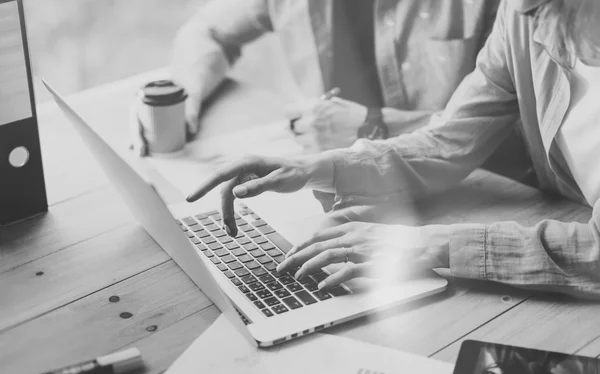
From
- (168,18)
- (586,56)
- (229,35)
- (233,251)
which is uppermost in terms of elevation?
(586,56)

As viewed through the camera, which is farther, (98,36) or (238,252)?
(98,36)

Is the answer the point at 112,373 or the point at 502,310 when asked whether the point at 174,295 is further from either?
the point at 502,310

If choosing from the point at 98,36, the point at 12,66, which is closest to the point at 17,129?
the point at 12,66

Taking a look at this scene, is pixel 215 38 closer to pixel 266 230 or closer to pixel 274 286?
pixel 266 230

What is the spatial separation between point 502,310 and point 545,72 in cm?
37

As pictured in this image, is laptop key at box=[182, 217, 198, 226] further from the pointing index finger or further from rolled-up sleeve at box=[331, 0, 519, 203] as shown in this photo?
rolled-up sleeve at box=[331, 0, 519, 203]

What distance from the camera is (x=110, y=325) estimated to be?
885 mm

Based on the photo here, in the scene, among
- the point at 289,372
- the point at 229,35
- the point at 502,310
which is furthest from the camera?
the point at 229,35

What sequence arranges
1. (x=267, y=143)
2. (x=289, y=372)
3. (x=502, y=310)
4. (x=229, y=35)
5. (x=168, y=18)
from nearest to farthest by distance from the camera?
(x=289, y=372)
(x=502, y=310)
(x=267, y=143)
(x=229, y=35)
(x=168, y=18)

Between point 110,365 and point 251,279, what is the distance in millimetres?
206

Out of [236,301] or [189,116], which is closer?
[236,301]

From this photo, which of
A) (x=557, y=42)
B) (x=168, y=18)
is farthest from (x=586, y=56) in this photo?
(x=168, y=18)

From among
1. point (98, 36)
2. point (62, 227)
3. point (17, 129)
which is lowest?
point (98, 36)

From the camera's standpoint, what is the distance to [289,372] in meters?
0.80
